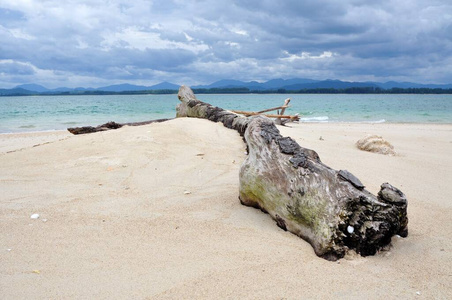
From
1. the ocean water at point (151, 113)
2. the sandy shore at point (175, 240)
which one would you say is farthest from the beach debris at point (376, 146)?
the ocean water at point (151, 113)

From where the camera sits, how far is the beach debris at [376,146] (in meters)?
7.96

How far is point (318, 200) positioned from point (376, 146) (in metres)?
5.76

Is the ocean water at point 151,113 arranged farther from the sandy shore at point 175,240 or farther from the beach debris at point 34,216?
the beach debris at point 34,216


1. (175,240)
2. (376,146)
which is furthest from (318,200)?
(376,146)

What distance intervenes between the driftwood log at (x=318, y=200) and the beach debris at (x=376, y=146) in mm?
4992

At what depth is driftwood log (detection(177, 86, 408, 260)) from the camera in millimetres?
2908

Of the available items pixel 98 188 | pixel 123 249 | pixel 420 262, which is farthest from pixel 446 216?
pixel 98 188

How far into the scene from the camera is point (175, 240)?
3.29 m

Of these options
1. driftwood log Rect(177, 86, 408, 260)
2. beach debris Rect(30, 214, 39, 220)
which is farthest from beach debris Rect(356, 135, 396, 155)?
beach debris Rect(30, 214, 39, 220)

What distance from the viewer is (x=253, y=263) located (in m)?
2.84

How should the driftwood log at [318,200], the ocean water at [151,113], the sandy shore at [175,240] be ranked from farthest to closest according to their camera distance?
the ocean water at [151,113] → the driftwood log at [318,200] → the sandy shore at [175,240]

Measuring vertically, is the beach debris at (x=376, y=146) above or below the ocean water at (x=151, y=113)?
above

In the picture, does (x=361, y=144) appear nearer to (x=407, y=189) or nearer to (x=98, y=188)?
(x=407, y=189)

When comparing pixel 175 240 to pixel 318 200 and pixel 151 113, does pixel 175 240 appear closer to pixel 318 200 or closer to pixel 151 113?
pixel 318 200
